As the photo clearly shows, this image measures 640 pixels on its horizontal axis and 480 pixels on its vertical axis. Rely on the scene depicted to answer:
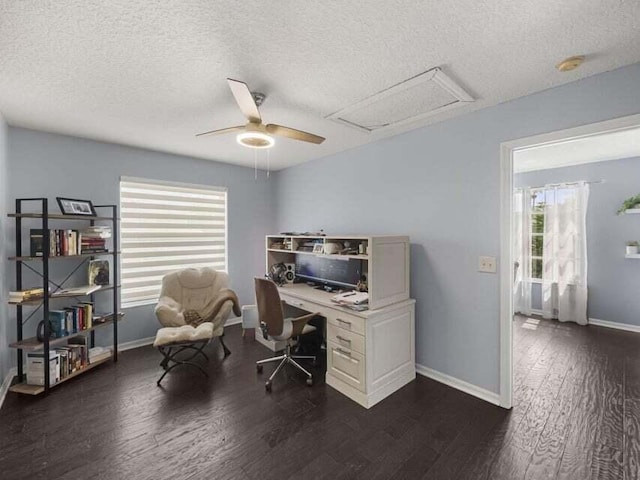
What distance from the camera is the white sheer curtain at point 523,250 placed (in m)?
4.82

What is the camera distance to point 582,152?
380 centimetres

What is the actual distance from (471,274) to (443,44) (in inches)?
70.9

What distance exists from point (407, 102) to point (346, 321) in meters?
1.92

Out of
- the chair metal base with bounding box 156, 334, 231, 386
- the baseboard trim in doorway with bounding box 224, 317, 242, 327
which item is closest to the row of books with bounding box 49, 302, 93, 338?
the chair metal base with bounding box 156, 334, 231, 386

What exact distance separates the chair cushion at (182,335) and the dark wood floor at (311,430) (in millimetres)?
381

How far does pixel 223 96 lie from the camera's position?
2182 mm

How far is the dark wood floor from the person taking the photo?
1706 millimetres

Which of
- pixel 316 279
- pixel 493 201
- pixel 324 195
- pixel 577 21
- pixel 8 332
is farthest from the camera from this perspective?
pixel 324 195

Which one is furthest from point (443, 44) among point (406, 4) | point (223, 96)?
point (223, 96)

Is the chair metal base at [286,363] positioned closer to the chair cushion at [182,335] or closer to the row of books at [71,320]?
the chair cushion at [182,335]

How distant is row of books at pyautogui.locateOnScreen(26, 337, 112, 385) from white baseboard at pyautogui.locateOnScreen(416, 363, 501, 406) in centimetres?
335

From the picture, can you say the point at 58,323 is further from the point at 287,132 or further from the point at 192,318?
the point at 287,132

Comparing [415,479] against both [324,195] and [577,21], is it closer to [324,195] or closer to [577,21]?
[577,21]

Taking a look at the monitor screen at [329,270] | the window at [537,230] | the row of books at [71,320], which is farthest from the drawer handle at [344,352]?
the window at [537,230]
